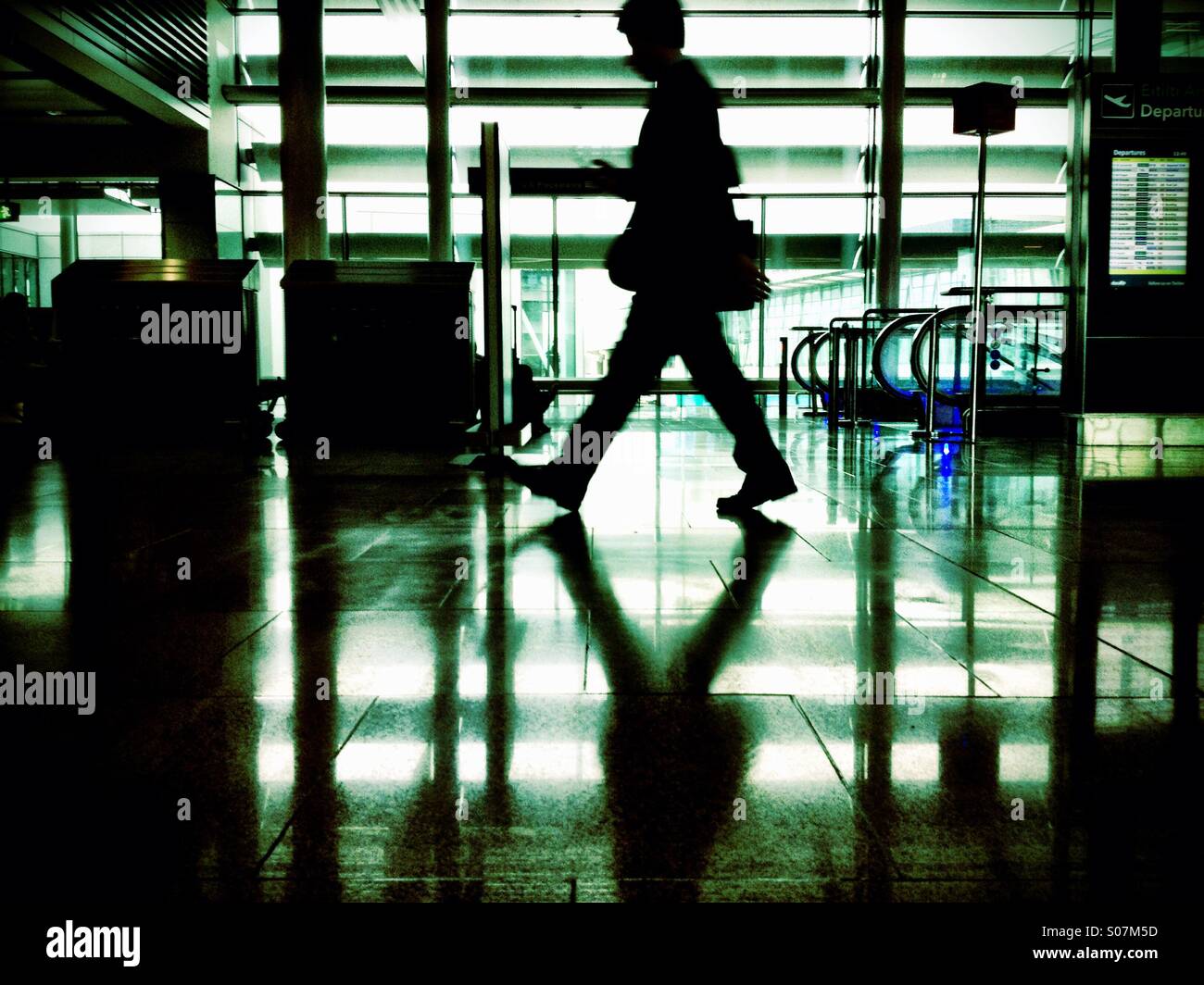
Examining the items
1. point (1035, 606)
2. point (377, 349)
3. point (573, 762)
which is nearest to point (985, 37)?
point (377, 349)

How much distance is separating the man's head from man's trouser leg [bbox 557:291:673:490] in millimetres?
928

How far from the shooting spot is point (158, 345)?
325 inches

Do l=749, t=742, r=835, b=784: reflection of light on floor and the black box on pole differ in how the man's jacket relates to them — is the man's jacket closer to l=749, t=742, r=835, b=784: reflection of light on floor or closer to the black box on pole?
l=749, t=742, r=835, b=784: reflection of light on floor

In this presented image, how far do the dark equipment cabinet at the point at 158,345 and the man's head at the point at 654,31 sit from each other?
501 centimetres

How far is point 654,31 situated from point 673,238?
80 centimetres

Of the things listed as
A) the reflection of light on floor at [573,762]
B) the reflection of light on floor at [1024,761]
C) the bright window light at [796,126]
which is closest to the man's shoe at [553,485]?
the reflection of light on floor at [573,762]

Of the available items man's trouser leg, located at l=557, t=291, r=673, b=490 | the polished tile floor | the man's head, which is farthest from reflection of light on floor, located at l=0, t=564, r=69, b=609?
the man's head

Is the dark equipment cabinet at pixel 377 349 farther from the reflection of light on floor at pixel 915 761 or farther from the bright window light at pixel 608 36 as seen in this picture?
the bright window light at pixel 608 36

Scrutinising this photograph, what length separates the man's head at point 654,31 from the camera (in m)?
4.12

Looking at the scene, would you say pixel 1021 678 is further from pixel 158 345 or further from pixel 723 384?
pixel 158 345

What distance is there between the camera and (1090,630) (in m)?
2.46
